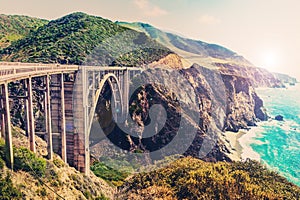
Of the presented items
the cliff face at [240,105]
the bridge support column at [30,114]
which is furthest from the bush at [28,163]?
the cliff face at [240,105]

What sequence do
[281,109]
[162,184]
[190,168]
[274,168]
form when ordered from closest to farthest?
[162,184], [190,168], [274,168], [281,109]

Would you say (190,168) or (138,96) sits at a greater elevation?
(138,96)

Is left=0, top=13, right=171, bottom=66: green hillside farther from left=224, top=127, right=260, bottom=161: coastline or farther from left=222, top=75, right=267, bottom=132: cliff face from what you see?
→ left=224, top=127, right=260, bottom=161: coastline

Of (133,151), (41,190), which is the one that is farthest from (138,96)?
(41,190)

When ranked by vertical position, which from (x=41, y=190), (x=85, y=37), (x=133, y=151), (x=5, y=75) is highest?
(x=85, y=37)

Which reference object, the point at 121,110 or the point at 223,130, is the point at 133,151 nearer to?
the point at 121,110

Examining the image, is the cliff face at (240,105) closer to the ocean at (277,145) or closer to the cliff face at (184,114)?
the cliff face at (184,114)

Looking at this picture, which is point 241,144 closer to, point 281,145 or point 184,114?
point 281,145
